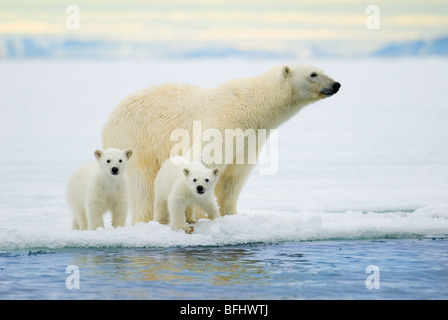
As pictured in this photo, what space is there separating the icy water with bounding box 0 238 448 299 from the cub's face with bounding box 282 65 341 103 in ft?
5.52

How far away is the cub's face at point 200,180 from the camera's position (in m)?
7.08

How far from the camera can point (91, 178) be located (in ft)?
24.1

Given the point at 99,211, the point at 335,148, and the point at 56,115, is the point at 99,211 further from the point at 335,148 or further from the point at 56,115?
the point at 56,115

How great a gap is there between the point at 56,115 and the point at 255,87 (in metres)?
15.8

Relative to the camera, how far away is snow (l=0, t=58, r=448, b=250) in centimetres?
763

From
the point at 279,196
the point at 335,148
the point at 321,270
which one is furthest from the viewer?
the point at 335,148

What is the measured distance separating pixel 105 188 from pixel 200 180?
0.94 m

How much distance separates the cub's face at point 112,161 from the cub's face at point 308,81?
6.90 feet

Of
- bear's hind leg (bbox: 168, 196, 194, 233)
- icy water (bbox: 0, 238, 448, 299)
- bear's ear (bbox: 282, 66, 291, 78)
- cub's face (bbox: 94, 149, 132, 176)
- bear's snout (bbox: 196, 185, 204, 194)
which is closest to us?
icy water (bbox: 0, 238, 448, 299)

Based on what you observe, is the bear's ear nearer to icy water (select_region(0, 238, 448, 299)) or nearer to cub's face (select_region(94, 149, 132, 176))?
icy water (select_region(0, 238, 448, 299))

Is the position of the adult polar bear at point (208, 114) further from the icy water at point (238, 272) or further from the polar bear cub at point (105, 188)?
the icy water at point (238, 272)

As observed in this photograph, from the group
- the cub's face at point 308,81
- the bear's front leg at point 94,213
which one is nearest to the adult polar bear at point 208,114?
the cub's face at point 308,81

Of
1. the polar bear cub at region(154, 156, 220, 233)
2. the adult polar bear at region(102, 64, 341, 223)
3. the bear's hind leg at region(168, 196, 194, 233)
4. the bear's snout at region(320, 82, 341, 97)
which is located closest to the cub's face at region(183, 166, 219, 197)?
the polar bear cub at region(154, 156, 220, 233)
